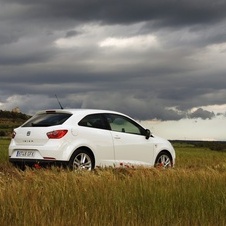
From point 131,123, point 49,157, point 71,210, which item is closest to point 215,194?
point 71,210

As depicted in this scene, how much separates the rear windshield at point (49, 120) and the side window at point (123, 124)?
1.46 m

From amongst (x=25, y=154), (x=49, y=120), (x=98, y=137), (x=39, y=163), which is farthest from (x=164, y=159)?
(x=25, y=154)

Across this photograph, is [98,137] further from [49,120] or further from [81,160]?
[49,120]

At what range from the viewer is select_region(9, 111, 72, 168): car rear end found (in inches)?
552

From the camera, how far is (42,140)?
14.2m

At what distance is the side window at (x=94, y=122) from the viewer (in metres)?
14.7

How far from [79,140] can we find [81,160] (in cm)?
52

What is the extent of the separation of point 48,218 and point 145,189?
7.22 ft

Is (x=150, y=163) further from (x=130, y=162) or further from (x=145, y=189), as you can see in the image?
(x=145, y=189)

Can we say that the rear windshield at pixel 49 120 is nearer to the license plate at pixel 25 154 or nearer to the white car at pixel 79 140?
the white car at pixel 79 140

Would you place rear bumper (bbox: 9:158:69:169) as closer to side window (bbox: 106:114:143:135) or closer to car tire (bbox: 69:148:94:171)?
car tire (bbox: 69:148:94:171)

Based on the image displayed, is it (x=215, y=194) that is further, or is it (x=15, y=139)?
(x=15, y=139)

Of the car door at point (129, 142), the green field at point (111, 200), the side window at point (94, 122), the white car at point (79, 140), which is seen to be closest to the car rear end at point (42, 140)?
the white car at point (79, 140)

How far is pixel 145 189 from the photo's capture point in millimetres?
9500
